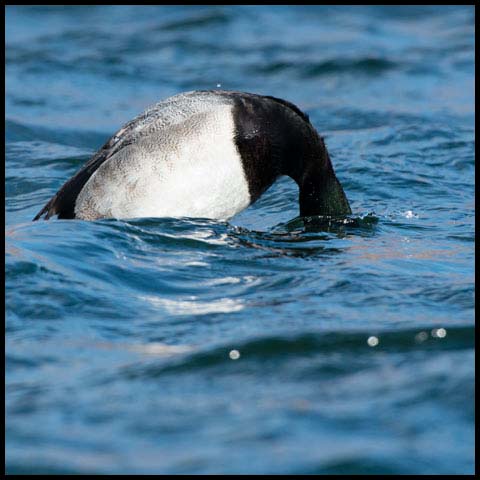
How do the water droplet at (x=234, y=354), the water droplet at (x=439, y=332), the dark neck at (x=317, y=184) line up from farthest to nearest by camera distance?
1. the dark neck at (x=317, y=184)
2. the water droplet at (x=439, y=332)
3. the water droplet at (x=234, y=354)

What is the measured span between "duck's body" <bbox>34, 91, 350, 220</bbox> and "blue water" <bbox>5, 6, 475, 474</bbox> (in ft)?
0.62

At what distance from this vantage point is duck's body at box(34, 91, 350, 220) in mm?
7488

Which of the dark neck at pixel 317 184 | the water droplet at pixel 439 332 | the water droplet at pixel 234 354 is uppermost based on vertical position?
the dark neck at pixel 317 184

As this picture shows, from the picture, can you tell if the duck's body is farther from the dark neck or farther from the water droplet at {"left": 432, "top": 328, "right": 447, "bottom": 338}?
the water droplet at {"left": 432, "top": 328, "right": 447, "bottom": 338}

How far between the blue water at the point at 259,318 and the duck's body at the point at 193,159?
7.5 inches

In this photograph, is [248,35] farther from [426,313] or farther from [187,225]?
[426,313]

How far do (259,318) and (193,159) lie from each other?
178 centimetres

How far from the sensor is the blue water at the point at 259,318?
4.65 metres

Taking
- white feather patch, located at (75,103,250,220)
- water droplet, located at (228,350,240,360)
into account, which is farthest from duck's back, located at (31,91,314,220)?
water droplet, located at (228,350,240,360)

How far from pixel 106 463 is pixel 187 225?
3157 millimetres

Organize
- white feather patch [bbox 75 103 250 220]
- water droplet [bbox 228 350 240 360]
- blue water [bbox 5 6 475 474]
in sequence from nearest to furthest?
blue water [bbox 5 6 475 474], water droplet [bbox 228 350 240 360], white feather patch [bbox 75 103 250 220]

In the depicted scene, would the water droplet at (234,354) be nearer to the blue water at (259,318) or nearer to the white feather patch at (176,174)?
the blue water at (259,318)

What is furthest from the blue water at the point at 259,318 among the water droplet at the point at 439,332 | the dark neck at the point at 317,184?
the dark neck at the point at 317,184

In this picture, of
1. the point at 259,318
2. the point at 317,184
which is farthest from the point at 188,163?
the point at 259,318
